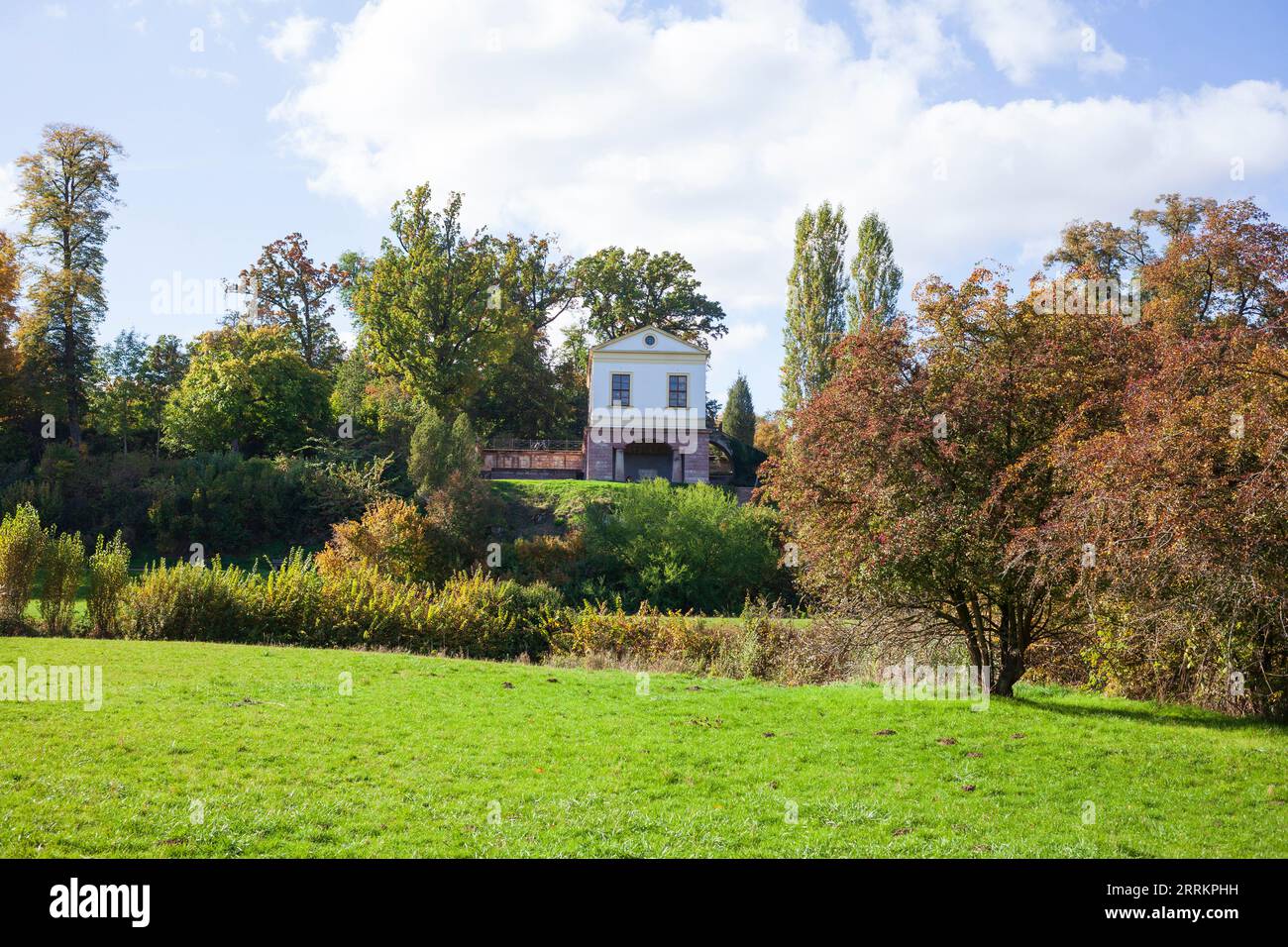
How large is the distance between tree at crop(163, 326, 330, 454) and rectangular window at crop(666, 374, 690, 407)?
52.2ft

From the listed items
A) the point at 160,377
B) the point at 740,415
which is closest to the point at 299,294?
the point at 160,377

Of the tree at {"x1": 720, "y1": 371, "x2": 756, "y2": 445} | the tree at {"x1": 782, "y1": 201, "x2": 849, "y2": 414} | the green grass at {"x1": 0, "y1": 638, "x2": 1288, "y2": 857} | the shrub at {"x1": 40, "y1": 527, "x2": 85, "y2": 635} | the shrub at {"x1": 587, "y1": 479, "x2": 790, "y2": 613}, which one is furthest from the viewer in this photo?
the tree at {"x1": 720, "y1": 371, "x2": 756, "y2": 445}

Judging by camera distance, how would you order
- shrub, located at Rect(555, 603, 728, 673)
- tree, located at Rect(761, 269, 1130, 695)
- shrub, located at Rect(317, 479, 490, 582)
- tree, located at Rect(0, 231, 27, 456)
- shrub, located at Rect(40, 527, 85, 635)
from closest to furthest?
tree, located at Rect(761, 269, 1130, 695)
shrub, located at Rect(40, 527, 85, 635)
shrub, located at Rect(555, 603, 728, 673)
shrub, located at Rect(317, 479, 490, 582)
tree, located at Rect(0, 231, 27, 456)

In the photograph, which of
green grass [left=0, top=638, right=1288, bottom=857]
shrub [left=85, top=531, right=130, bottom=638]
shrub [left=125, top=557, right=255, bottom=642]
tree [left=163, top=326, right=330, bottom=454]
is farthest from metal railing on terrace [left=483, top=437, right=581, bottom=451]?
green grass [left=0, top=638, right=1288, bottom=857]

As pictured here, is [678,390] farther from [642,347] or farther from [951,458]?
[951,458]

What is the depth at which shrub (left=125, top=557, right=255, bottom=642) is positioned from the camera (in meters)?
18.3

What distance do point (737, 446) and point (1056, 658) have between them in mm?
33921

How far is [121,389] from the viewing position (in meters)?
40.7

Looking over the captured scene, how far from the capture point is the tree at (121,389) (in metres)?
39.5

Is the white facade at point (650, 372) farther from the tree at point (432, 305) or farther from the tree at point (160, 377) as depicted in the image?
the tree at point (160, 377)

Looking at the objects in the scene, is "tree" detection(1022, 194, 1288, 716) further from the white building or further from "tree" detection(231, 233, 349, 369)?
"tree" detection(231, 233, 349, 369)

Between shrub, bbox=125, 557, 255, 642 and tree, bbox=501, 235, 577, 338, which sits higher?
tree, bbox=501, 235, 577, 338

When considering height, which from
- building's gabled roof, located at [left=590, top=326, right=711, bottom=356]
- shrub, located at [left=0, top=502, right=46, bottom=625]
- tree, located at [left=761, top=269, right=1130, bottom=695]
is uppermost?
building's gabled roof, located at [left=590, top=326, right=711, bottom=356]
